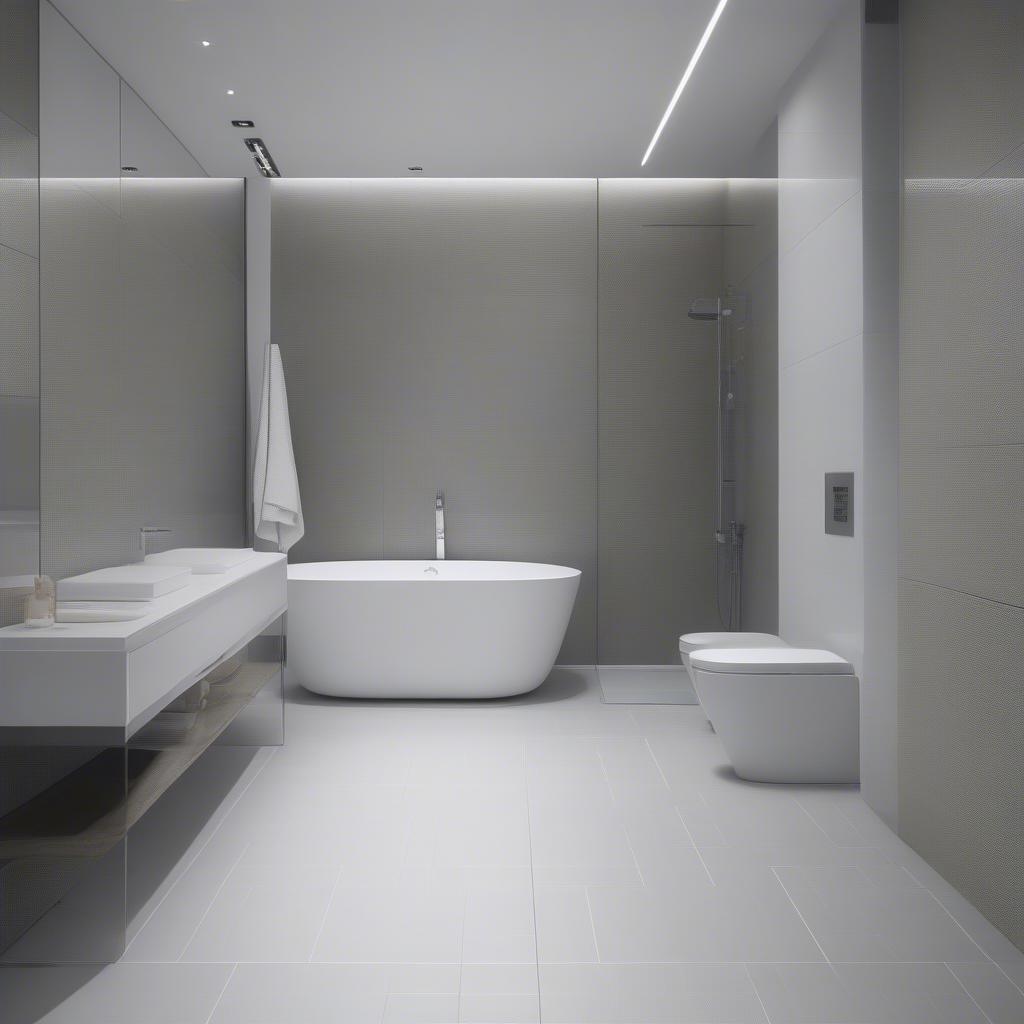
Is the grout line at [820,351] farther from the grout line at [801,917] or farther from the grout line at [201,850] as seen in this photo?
the grout line at [201,850]

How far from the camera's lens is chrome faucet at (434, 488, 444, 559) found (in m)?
5.18

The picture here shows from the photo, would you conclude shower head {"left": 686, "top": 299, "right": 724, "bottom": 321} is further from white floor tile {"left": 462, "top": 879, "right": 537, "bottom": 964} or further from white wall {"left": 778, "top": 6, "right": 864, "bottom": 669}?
white floor tile {"left": 462, "top": 879, "right": 537, "bottom": 964}

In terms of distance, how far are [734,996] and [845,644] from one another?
1581mm

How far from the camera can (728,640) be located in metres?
4.02

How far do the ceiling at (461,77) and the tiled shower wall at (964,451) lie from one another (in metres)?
0.91

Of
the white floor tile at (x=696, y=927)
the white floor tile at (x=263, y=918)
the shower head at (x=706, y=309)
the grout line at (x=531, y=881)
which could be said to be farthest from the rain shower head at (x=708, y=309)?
the white floor tile at (x=263, y=918)

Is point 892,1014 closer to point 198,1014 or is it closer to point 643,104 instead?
point 198,1014

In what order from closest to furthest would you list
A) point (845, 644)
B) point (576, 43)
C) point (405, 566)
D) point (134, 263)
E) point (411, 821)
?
point (411, 821) < point (845, 644) < point (576, 43) < point (134, 263) < point (405, 566)

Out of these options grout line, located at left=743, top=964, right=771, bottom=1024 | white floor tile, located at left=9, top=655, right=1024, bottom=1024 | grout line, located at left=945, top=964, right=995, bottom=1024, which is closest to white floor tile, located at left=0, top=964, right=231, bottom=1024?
white floor tile, located at left=9, top=655, right=1024, bottom=1024

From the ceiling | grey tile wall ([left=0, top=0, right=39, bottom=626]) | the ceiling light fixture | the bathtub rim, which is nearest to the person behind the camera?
grey tile wall ([left=0, top=0, right=39, bottom=626])

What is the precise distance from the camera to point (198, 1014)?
1.88m

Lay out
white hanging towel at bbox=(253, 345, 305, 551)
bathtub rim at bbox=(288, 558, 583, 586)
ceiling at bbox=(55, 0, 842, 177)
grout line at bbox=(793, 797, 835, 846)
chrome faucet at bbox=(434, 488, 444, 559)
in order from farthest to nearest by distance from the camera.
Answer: chrome faucet at bbox=(434, 488, 444, 559), white hanging towel at bbox=(253, 345, 305, 551), bathtub rim at bbox=(288, 558, 583, 586), ceiling at bbox=(55, 0, 842, 177), grout line at bbox=(793, 797, 835, 846)

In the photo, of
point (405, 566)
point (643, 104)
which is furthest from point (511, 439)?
point (643, 104)

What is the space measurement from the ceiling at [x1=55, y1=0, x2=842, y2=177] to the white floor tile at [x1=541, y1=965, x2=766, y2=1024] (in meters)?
3.00
